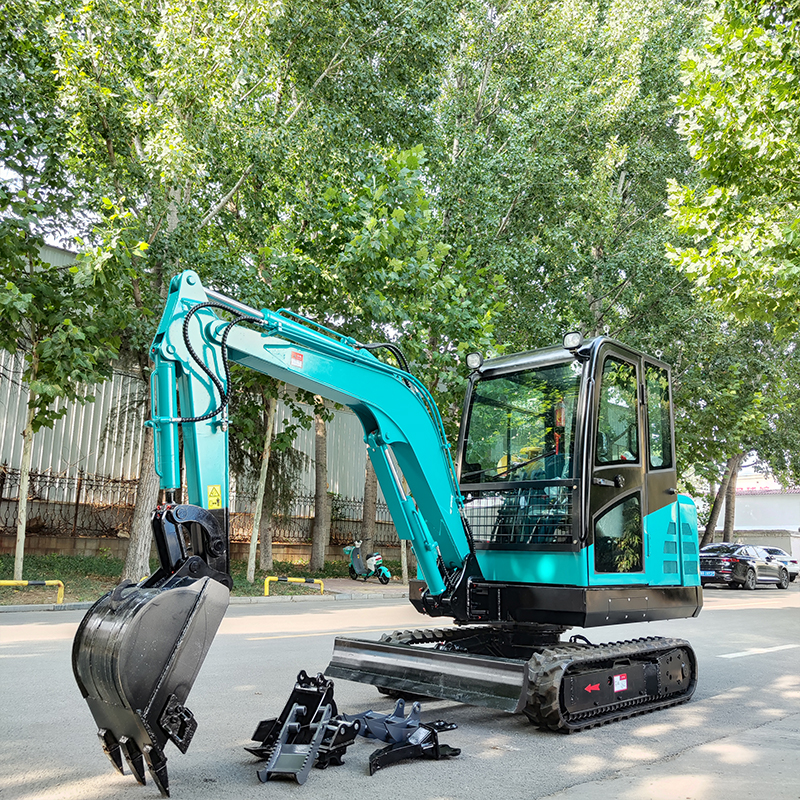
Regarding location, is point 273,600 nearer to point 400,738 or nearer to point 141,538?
point 141,538

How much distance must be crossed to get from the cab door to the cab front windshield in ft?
0.78

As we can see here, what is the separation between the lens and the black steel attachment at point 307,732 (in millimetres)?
4500

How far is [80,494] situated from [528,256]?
1375cm

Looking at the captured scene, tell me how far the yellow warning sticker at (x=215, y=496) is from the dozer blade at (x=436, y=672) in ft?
8.00

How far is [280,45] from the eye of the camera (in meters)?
17.2

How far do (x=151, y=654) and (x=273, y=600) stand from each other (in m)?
13.2

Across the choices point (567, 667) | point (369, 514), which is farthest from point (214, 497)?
point (369, 514)

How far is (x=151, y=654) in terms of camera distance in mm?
3891

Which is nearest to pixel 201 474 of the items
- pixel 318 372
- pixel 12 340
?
pixel 318 372

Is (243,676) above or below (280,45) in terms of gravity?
below

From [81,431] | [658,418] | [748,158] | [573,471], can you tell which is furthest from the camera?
[81,431]

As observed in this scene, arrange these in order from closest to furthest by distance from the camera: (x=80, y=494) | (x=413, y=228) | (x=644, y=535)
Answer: (x=644, y=535)
(x=413, y=228)
(x=80, y=494)

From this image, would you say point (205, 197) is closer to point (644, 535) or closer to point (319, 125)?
point (319, 125)

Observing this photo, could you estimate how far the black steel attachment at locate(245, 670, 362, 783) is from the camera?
177 inches
